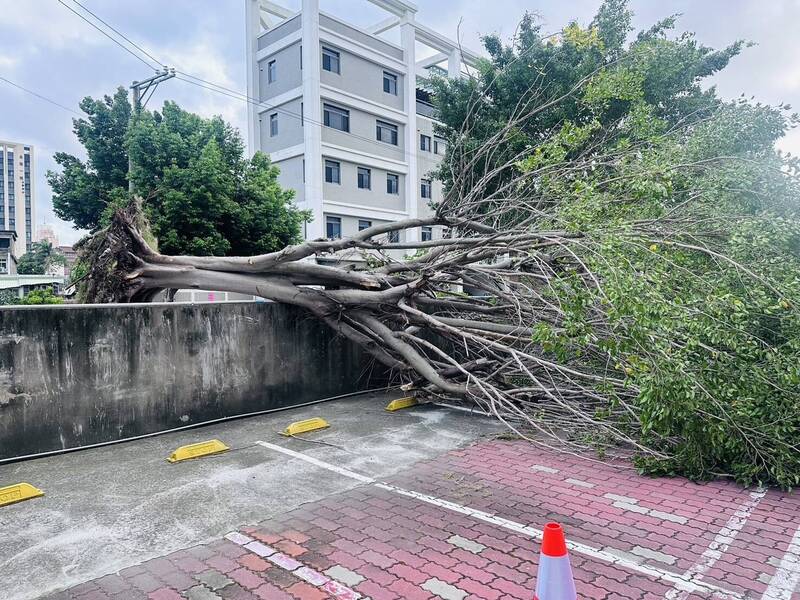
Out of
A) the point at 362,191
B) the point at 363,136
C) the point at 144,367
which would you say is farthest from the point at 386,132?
the point at 144,367

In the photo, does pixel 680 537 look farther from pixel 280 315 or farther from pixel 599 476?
pixel 280 315

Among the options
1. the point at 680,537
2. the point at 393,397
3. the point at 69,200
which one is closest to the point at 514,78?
the point at 393,397

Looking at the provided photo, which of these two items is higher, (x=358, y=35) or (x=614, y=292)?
(x=358, y=35)

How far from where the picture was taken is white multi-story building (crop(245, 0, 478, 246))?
2500 cm

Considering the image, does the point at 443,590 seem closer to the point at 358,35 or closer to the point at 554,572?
the point at 554,572

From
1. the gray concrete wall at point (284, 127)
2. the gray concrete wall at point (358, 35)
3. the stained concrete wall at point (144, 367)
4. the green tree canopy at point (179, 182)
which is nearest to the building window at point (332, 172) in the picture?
the gray concrete wall at point (284, 127)

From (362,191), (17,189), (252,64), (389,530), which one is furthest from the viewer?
(17,189)

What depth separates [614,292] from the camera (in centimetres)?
473

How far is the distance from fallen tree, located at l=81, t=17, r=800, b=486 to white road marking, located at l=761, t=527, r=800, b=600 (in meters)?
A: 1.22

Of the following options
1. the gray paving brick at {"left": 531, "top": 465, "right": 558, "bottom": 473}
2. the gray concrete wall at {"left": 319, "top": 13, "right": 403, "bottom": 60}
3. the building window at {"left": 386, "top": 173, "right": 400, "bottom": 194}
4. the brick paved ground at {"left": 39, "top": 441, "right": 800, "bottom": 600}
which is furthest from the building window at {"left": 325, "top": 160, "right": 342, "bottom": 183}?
the brick paved ground at {"left": 39, "top": 441, "right": 800, "bottom": 600}

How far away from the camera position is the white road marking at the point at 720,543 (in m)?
3.37

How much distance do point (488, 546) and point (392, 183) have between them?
89.2 feet

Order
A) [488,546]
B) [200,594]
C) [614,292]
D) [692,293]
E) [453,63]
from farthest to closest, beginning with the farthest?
1. [453,63]
2. [692,293]
3. [614,292]
4. [488,546]
5. [200,594]

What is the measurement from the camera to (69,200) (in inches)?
704
